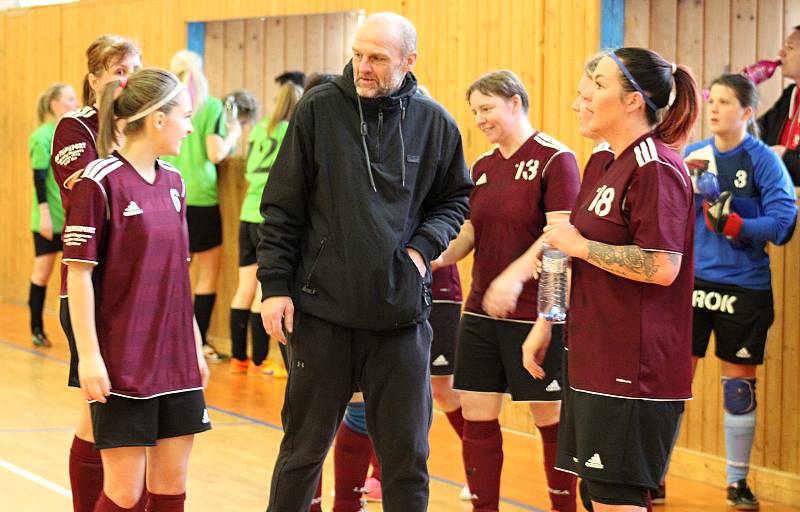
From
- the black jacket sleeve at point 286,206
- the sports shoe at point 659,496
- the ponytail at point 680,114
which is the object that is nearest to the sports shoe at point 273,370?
the sports shoe at point 659,496

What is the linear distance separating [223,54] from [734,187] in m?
5.43

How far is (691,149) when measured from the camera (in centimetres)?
534

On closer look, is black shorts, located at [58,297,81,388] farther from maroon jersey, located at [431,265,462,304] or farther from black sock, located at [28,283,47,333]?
Result: black sock, located at [28,283,47,333]

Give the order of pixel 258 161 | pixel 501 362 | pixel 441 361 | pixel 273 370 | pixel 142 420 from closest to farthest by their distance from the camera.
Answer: pixel 142 420 → pixel 501 362 → pixel 441 361 → pixel 258 161 → pixel 273 370

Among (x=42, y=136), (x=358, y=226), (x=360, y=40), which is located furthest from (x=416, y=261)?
(x=42, y=136)

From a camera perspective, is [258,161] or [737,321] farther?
[258,161]

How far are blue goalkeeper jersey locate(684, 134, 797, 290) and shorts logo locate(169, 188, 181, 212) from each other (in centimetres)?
252

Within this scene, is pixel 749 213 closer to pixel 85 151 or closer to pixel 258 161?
pixel 85 151

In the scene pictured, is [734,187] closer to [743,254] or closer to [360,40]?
[743,254]

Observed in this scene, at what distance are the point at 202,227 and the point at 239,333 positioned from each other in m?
0.89

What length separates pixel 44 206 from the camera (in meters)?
8.55

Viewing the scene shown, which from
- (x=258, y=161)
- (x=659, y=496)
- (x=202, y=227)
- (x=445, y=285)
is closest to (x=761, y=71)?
(x=445, y=285)

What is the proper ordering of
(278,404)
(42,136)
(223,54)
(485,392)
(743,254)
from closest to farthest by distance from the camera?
(485,392) → (743,254) → (278,404) → (42,136) → (223,54)

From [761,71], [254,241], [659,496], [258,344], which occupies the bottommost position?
[659,496]
